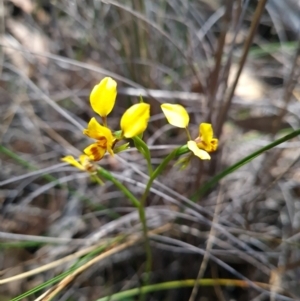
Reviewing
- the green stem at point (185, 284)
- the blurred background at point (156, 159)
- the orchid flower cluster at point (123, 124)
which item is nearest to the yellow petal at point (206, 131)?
the orchid flower cluster at point (123, 124)

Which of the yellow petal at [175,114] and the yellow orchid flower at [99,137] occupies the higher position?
the yellow petal at [175,114]

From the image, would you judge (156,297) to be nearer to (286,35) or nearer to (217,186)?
(217,186)

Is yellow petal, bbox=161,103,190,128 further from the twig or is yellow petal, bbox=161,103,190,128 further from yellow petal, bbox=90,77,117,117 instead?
the twig

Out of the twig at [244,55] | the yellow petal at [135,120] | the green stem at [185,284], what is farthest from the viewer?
the green stem at [185,284]

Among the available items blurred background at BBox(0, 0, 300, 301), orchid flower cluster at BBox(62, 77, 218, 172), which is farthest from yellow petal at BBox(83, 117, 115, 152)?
blurred background at BBox(0, 0, 300, 301)

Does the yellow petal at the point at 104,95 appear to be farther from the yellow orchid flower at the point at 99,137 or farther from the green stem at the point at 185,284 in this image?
the green stem at the point at 185,284

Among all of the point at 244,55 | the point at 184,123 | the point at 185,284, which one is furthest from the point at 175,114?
the point at 185,284
